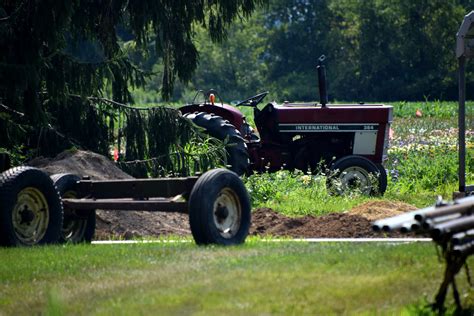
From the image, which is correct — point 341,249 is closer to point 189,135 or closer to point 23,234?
point 23,234

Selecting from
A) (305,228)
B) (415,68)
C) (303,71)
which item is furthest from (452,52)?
(305,228)

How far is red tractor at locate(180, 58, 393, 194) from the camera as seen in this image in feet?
64.6

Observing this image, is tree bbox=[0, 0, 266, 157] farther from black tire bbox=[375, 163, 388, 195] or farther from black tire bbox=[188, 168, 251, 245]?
black tire bbox=[188, 168, 251, 245]

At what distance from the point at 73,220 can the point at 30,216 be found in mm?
1158

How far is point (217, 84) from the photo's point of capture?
279 feet

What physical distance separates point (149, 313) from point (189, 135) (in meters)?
10.9

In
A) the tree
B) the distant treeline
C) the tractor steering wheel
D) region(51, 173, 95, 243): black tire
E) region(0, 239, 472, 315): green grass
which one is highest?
the distant treeline

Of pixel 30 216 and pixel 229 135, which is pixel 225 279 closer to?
pixel 30 216

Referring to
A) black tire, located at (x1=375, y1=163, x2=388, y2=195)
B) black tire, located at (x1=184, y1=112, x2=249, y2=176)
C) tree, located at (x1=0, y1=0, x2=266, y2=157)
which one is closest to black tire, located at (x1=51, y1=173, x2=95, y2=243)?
tree, located at (x1=0, y1=0, x2=266, y2=157)

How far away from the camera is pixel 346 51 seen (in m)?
81.6

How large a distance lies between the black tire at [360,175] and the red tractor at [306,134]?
0.55 metres

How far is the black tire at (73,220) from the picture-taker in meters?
12.4

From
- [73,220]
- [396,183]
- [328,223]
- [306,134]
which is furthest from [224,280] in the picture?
[396,183]

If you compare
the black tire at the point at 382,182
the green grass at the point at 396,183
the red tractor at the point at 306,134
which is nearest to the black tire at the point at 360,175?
the black tire at the point at 382,182
